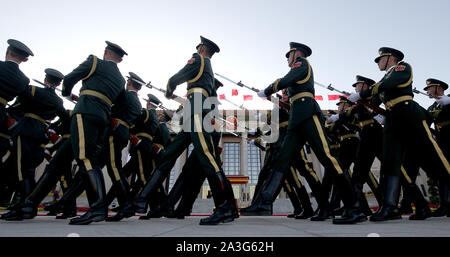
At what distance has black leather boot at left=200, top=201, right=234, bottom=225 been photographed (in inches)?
116

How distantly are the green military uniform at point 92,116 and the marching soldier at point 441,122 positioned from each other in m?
4.66

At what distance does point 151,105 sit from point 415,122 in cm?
452

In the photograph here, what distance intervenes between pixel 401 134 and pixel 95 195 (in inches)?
145

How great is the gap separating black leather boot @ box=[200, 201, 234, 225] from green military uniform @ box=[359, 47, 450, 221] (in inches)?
71.2

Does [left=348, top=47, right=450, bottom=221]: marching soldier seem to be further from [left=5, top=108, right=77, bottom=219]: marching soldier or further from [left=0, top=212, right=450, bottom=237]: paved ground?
[left=5, top=108, right=77, bottom=219]: marching soldier

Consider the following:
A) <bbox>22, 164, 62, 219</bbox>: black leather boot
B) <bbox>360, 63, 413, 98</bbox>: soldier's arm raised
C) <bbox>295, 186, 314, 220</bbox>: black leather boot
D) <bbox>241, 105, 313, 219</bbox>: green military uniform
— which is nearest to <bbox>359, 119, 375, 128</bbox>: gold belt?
<bbox>241, 105, 313, 219</bbox>: green military uniform

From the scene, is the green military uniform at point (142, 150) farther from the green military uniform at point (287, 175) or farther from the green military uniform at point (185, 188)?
the green military uniform at point (287, 175)

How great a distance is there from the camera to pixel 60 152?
375 centimetres

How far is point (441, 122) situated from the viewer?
5.11 m

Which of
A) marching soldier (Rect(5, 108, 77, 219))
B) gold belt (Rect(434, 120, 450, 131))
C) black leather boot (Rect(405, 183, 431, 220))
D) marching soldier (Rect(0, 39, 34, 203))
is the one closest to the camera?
marching soldier (Rect(5, 108, 77, 219))

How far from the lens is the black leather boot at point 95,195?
291 centimetres

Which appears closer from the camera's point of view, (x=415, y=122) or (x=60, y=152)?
(x=415, y=122)

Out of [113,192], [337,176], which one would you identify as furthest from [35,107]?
[337,176]
